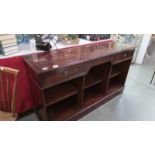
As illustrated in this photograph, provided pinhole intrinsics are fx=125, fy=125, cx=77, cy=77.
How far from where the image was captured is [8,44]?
126 centimetres

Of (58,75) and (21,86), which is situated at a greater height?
(58,75)

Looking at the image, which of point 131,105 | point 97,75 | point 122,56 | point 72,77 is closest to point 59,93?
point 72,77

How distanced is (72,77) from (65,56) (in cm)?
26

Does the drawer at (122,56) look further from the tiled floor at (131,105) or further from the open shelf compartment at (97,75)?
the tiled floor at (131,105)

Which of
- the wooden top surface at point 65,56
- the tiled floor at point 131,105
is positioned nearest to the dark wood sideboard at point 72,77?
the wooden top surface at point 65,56

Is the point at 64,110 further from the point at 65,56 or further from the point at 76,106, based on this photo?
the point at 65,56

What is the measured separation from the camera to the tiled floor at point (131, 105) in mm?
1832

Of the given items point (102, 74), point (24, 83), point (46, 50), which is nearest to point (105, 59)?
point (102, 74)

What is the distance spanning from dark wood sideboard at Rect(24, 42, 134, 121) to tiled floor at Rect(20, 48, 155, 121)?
12 centimetres

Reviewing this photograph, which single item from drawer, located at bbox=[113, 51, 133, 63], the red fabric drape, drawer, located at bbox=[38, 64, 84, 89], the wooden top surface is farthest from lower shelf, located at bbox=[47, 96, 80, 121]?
drawer, located at bbox=[113, 51, 133, 63]

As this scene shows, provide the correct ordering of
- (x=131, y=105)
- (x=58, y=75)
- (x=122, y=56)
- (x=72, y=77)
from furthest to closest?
1. (x=131, y=105)
2. (x=122, y=56)
3. (x=72, y=77)
4. (x=58, y=75)

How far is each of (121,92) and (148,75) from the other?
1.17 metres

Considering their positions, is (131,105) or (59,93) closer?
(59,93)

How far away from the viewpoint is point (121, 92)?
7.66 ft
